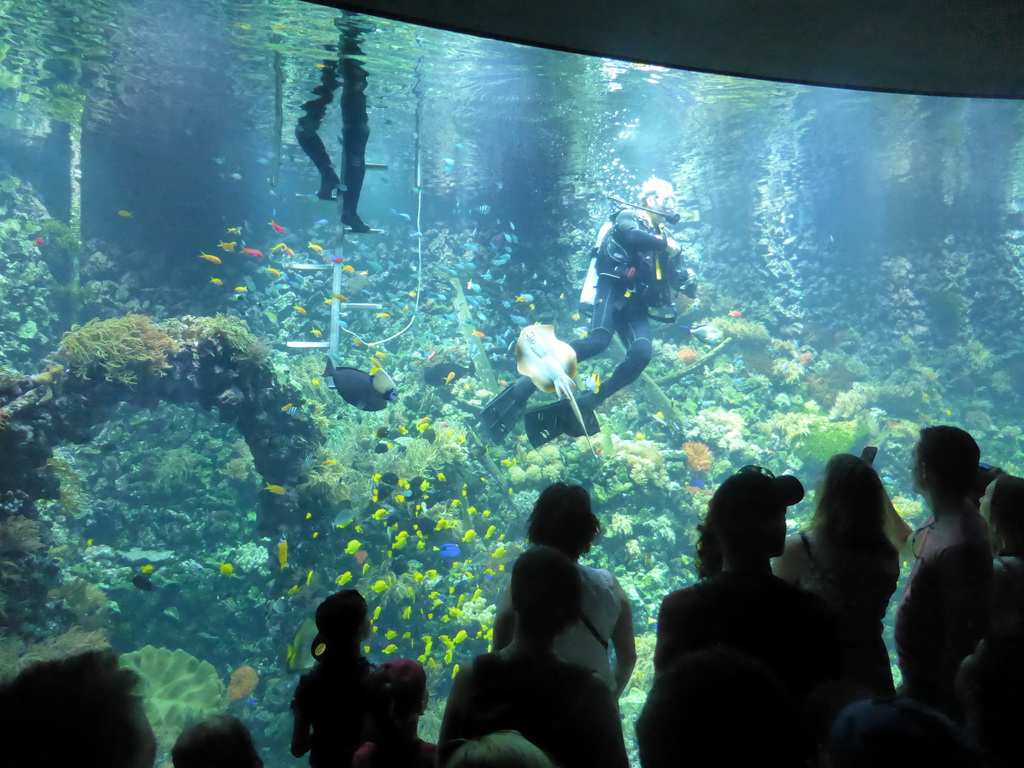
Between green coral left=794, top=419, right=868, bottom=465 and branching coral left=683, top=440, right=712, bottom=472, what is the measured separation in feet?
9.36

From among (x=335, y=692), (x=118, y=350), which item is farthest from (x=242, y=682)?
(x=335, y=692)

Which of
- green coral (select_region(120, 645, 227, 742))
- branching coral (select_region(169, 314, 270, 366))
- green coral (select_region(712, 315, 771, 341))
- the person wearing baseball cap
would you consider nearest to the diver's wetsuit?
branching coral (select_region(169, 314, 270, 366))

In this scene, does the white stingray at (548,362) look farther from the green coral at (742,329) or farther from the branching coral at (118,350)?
the green coral at (742,329)

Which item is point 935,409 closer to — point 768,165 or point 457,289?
point 768,165

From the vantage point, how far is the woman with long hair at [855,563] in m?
2.20

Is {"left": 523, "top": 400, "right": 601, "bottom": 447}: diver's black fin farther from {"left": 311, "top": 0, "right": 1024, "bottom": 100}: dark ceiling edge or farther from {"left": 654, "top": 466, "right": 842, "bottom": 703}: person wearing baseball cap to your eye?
{"left": 654, "top": 466, "right": 842, "bottom": 703}: person wearing baseball cap

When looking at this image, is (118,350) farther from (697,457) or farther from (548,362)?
(697,457)

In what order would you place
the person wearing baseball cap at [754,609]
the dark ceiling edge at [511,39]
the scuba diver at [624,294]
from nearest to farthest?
the person wearing baseball cap at [754,609]
the dark ceiling edge at [511,39]
the scuba diver at [624,294]

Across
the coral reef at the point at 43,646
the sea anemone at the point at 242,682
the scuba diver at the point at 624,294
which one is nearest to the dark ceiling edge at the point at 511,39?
the scuba diver at the point at 624,294

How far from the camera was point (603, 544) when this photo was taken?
31.2 feet

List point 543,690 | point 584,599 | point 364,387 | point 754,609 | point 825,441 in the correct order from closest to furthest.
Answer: point 543,690 → point 754,609 → point 584,599 → point 364,387 → point 825,441

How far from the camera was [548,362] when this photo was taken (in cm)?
700

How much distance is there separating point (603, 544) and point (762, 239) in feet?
47.6

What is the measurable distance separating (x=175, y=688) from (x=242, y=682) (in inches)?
34.7
